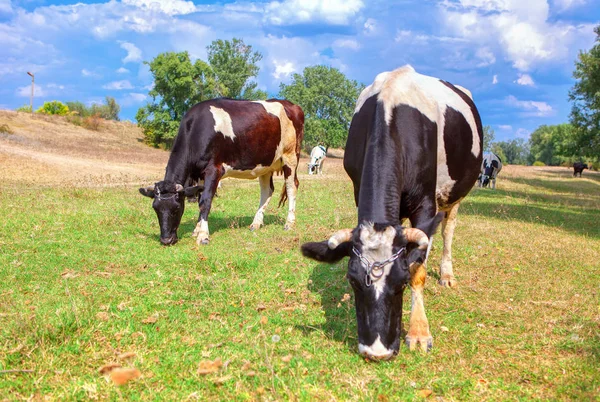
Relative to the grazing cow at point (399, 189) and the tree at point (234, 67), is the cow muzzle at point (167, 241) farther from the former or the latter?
the tree at point (234, 67)

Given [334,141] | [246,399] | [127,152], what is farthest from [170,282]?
[334,141]

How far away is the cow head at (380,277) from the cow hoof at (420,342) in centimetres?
64

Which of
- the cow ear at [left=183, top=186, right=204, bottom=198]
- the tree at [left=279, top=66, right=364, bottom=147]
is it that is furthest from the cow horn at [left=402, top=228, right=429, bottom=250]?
the tree at [left=279, top=66, right=364, bottom=147]

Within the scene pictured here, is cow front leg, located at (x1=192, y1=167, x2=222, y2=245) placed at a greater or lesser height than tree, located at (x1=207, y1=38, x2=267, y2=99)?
lesser

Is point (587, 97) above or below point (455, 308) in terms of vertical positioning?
above

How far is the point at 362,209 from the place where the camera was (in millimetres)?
5059

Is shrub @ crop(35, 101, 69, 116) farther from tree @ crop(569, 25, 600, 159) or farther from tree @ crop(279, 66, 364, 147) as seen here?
tree @ crop(569, 25, 600, 159)

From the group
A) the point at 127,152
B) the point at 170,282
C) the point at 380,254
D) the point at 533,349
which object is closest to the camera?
the point at 380,254

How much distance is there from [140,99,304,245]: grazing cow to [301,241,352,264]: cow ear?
5.90 metres

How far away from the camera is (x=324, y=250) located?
190 inches

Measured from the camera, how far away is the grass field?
4352 mm

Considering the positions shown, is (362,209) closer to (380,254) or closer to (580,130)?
(380,254)

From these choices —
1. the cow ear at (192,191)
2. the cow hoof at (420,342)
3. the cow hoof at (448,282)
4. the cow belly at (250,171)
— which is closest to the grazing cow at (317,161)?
the cow belly at (250,171)

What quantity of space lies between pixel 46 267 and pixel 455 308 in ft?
19.8
